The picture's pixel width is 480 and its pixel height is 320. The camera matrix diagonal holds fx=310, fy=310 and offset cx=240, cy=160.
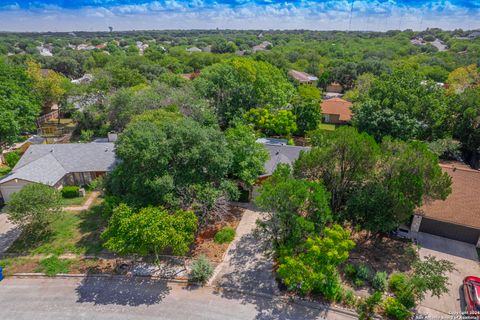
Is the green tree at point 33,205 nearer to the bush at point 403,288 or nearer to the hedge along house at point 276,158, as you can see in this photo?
the hedge along house at point 276,158

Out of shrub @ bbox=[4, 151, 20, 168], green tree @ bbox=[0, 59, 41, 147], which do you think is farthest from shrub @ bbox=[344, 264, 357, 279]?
shrub @ bbox=[4, 151, 20, 168]

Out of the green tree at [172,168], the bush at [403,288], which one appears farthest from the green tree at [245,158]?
the bush at [403,288]

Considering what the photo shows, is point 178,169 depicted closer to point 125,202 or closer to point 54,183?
point 125,202

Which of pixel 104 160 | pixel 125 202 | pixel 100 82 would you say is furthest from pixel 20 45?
pixel 125 202

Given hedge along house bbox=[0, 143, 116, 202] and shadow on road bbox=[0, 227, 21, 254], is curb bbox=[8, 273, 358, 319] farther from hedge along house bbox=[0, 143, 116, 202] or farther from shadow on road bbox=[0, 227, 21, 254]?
hedge along house bbox=[0, 143, 116, 202]

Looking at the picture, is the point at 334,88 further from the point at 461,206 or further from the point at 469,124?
the point at 461,206
